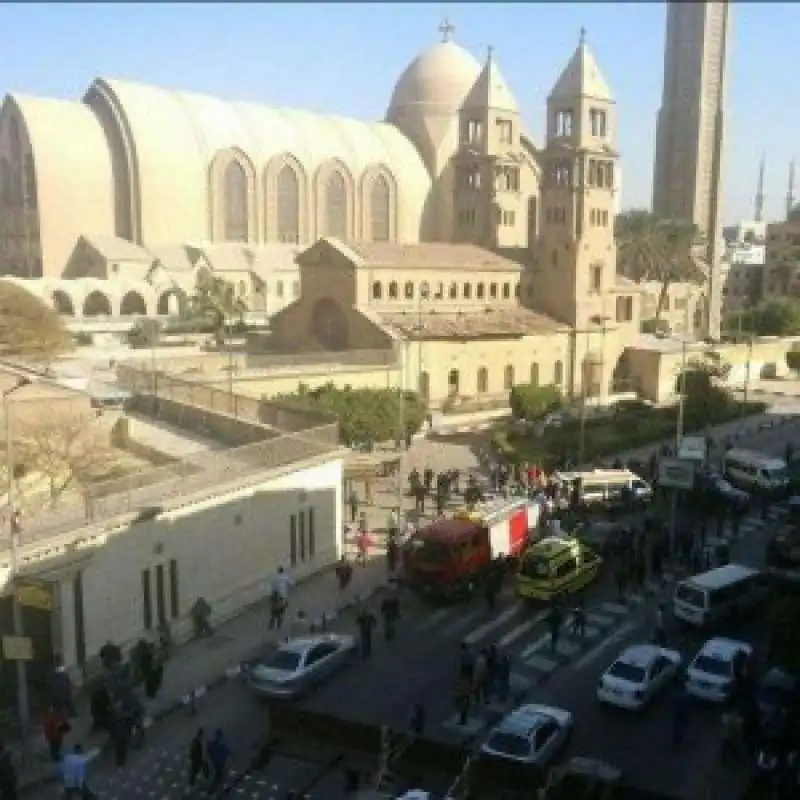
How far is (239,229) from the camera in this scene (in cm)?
7475

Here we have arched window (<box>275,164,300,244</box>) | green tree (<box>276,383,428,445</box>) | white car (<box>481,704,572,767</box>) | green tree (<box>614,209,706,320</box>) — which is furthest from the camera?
green tree (<box>614,209,706,320</box>)

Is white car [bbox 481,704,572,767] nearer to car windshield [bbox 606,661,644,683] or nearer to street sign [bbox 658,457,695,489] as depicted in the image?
car windshield [bbox 606,661,644,683]

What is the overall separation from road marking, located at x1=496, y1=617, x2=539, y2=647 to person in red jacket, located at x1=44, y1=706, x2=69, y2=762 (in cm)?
896

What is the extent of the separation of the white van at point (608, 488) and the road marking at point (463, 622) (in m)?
8.87

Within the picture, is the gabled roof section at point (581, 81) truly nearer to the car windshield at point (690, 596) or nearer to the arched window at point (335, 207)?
the arched window at point (335, 207)

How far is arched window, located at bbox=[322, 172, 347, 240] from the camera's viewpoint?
7875 centimetres

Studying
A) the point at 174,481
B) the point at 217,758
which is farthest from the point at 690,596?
the point at 174,481

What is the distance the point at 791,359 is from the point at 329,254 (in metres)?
34.9

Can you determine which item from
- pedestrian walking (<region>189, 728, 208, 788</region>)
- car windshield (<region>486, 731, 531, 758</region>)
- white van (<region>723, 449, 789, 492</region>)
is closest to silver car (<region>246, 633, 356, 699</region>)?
pedestrian walking (<region>189, 728, 208, 788</region>)

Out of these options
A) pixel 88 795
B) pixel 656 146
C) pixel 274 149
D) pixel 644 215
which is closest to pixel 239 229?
pixel 274 149

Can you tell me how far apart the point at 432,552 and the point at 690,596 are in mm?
5877

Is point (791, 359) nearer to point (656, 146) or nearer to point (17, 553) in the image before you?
point (656, 146)

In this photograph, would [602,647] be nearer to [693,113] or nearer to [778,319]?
Answer: [778,319]

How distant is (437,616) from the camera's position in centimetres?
2191
